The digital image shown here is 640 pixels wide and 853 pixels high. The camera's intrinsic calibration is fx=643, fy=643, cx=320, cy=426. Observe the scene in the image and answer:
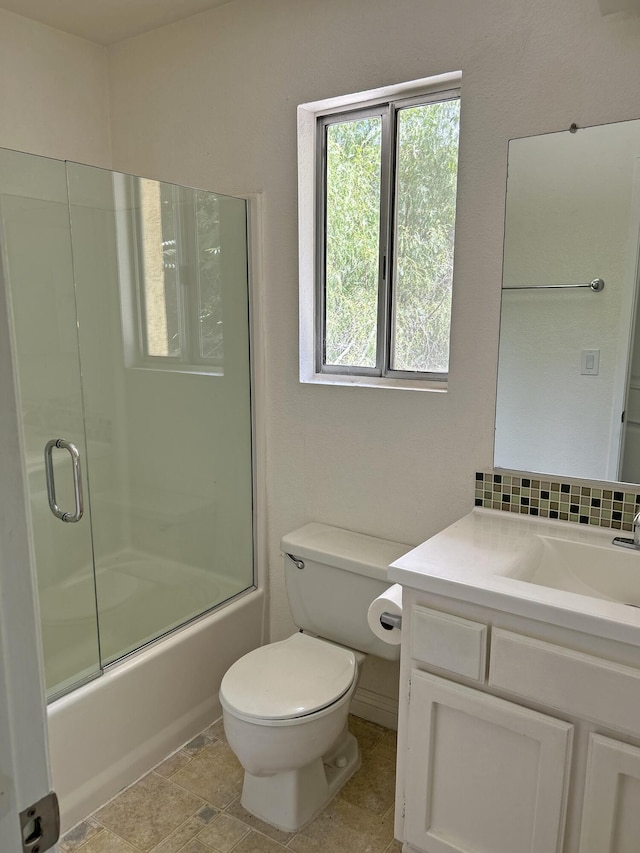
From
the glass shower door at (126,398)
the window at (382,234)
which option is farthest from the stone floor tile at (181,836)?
the window at (382,234)

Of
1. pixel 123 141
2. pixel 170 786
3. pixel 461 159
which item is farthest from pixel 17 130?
pixel 170 786

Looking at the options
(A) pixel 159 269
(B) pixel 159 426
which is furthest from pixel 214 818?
(A) pixel 159 269

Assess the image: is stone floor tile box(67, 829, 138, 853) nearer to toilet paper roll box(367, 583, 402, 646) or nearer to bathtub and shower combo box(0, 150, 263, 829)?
bathtub and shower combo box(0, 150, 263, 829)

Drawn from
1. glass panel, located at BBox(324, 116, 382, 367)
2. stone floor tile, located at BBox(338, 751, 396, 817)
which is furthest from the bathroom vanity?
glass panel, located at BBox(324, 116, 382, 367)

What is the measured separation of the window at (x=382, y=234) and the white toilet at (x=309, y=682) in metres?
0.64

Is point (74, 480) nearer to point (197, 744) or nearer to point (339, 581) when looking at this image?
point (339, 581)

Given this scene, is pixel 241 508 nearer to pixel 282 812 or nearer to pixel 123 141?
pixel 282 812

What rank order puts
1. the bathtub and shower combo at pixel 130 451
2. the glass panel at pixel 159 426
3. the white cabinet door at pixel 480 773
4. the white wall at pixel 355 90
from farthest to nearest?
the glass panel at pixel 159 426 → the bathtub and shower combo at pixel 130 451 → the white wall at pixel 355 90 → the white cabinet door at pixel 480 773

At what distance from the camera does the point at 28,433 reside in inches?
75.9

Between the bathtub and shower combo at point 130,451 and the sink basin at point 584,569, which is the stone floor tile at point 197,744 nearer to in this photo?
the bathtub and shower combo at point 130,451

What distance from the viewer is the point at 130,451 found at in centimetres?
223

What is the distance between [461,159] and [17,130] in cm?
156

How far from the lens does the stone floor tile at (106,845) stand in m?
1.74

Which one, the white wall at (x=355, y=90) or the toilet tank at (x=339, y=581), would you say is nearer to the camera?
the white wall at (x=355, y=90)
